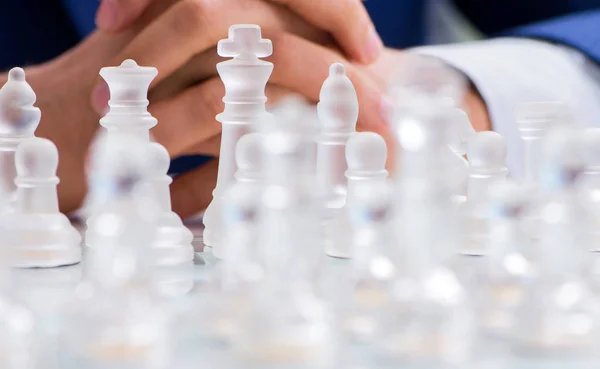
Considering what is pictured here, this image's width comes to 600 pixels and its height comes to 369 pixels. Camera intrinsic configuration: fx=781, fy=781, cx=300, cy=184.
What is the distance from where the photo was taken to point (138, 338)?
39 centimetres

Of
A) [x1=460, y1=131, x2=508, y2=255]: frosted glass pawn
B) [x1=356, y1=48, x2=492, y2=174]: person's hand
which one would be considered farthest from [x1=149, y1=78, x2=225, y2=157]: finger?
[x1=460, y1=131, x2=508, y2=255]: frosted glass pawn

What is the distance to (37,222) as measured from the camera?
1.96 ft

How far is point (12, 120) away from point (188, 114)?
0.87 ft

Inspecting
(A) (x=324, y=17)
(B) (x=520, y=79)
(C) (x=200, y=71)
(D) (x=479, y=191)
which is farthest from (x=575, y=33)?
(D) (x=479, y=191)

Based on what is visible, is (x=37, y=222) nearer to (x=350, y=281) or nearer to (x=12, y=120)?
(x=12, y=120)

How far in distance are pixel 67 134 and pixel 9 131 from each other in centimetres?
40

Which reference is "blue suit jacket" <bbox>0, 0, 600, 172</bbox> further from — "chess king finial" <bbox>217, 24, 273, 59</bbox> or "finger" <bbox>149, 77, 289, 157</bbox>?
"chess king finial" <bbox>217, 24, 273, 59</bbox>

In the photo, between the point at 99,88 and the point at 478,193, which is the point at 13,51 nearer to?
the point at 99,88

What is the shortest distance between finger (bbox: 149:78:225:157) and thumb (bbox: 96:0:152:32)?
0.11m


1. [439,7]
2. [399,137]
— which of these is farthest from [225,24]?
[439,7]

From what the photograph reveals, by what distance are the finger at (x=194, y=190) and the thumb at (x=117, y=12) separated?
7.9 inches

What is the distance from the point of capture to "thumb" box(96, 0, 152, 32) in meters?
0.90

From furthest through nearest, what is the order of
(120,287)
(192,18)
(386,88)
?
(386,88), (192,18), (120,287)

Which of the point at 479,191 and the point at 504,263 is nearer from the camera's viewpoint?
the point at 504,263
